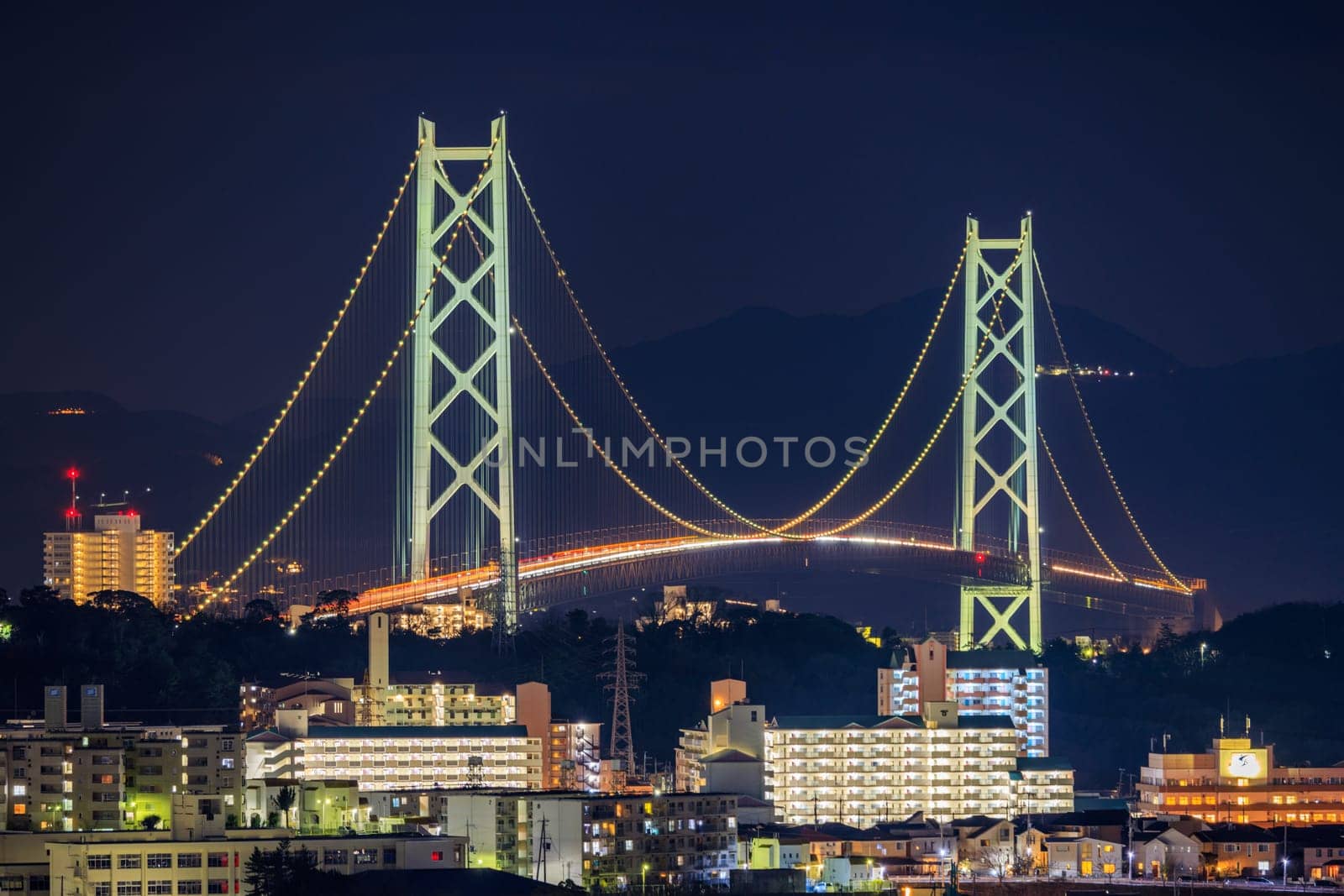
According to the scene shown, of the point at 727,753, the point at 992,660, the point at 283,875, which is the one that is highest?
the point at 992,660

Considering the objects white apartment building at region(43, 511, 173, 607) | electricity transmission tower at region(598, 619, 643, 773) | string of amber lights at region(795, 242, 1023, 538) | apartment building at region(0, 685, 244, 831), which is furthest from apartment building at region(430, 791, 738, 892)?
white apartment building at region(43, 511, 173, 607)

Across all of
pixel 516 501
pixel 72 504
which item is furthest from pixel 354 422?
pixel 72 504

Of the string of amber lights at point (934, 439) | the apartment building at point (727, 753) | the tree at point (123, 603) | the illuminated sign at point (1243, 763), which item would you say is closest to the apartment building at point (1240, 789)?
the illuminated sign at point (1243, 763)

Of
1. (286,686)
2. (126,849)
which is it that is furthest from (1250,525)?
(126,849)

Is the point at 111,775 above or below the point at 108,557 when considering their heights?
below

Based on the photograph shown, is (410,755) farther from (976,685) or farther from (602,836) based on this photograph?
(976,685)

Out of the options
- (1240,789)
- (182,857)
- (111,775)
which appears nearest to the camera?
(182,857)

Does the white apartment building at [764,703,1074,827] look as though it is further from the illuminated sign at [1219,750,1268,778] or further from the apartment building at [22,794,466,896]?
the apartment building at [22,794,466,896]
